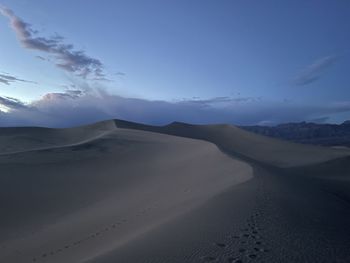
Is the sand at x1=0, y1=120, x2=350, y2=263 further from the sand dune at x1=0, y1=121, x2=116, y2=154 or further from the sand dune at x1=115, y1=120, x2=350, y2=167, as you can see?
the sand dune at x1=0, y1=121, x2=116, y2=154

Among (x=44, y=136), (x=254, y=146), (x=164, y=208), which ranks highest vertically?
(x=44, y=136)

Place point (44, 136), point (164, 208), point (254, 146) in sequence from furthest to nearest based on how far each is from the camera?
point (254, 146)
point (44, 136)
point (164, 208)

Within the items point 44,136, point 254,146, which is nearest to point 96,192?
point 44,136

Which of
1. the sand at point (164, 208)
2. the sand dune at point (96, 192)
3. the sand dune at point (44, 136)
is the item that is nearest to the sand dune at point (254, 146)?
the sand at point (164, 208)

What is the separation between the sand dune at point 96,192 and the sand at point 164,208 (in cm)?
6

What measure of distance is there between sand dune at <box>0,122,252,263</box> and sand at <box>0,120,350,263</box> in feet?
0.20

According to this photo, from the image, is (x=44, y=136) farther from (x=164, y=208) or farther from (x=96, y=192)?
(x=164, y=208)

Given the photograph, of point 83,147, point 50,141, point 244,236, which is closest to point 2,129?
point 50,141

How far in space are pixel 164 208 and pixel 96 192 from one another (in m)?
8.07

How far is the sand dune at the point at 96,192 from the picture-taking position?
434 inches

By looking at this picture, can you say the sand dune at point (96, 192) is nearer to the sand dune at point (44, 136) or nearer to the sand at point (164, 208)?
the sand at point (164, 208)

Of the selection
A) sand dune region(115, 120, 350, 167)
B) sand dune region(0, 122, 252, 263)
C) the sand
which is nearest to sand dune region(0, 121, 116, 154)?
sand dune region(115, 120, 350, 167)

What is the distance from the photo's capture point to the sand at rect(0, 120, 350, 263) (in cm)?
744

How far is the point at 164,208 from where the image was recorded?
1262 cm
